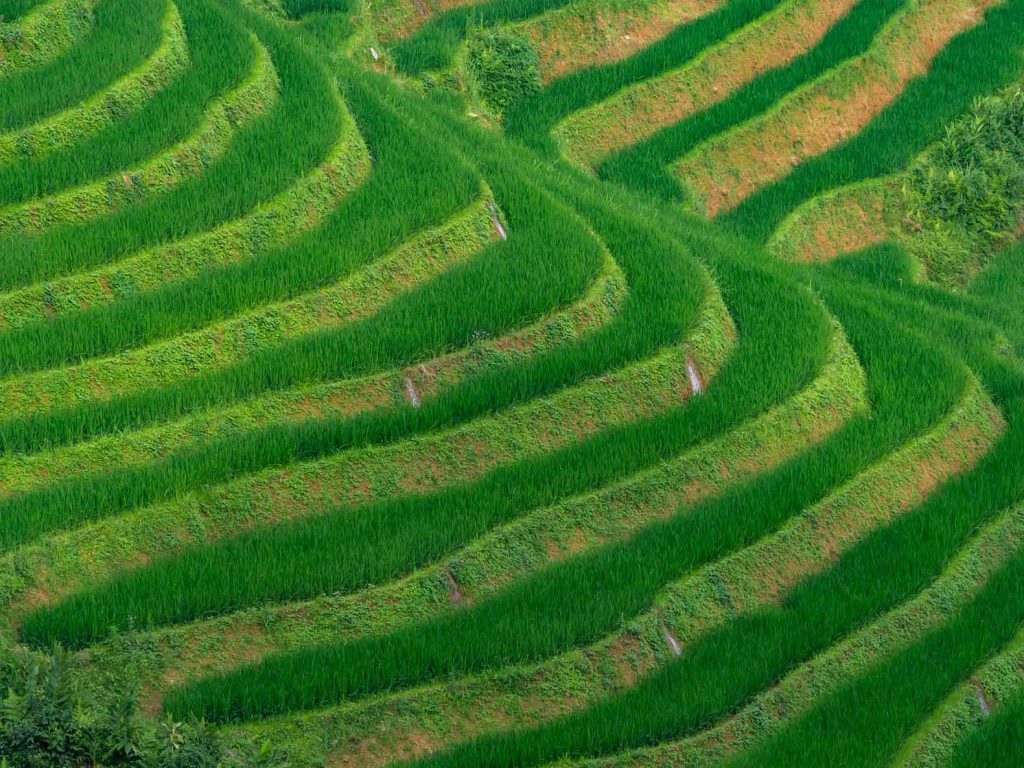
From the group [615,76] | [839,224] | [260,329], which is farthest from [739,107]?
[260,329]

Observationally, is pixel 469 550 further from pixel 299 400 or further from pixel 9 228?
pixel 9 228

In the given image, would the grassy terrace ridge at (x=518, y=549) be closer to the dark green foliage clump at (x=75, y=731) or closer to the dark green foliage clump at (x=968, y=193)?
the dark green foliage clump at (x=75, y=731)

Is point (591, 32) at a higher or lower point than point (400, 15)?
lower

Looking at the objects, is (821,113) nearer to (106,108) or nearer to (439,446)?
(106,108)

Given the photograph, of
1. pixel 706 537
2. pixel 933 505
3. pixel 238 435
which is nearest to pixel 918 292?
pixel 933 505

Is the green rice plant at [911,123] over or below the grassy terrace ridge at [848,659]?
over

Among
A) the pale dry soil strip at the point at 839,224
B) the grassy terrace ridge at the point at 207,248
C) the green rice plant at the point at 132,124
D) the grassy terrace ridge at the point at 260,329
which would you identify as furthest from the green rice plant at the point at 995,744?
the green rice plant at the point at 132,124

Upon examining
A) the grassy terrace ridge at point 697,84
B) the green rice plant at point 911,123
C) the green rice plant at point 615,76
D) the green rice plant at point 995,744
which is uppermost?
the green rice plant at point 615,76
